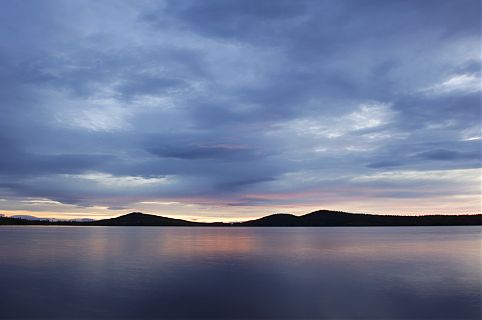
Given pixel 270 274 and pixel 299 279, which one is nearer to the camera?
pixel 299 279

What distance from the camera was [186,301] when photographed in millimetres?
26453

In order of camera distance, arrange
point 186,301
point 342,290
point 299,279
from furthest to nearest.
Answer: point 299,279, point 342,290, point 186,301

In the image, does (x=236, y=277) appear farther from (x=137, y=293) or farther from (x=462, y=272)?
(x=462, y=272)

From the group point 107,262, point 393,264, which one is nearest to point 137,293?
point 107,262

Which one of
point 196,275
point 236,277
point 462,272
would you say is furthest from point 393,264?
point 196,275

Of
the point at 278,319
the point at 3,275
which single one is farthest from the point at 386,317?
the point at 3,275

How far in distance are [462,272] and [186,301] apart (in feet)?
104

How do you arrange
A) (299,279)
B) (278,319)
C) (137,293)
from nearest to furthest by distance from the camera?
1. (278,319)
2. (137,293)
3. (299,279)

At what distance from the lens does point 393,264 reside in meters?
47.7

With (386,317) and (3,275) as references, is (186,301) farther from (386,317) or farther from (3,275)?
(3,275)

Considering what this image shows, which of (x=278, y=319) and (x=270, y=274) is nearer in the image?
(x=278, y=319)

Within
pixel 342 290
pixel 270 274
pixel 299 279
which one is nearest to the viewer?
pixel 342 290

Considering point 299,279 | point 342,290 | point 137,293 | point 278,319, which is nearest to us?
point 278,319

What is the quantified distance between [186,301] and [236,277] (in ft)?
36.5
